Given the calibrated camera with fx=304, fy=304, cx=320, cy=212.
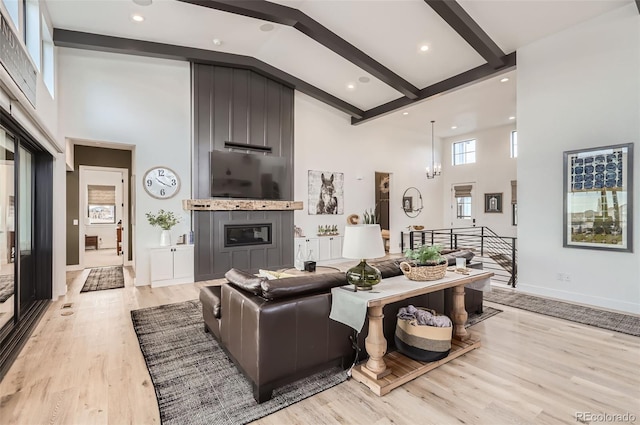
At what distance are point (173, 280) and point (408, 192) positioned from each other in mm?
7207

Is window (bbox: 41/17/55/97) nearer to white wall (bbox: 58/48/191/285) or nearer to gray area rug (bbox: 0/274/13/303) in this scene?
white wall (bbox: 58/48/191/285)

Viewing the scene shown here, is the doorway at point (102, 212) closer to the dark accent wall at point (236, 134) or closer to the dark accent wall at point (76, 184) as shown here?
the dark accent wall at point (76, 184)

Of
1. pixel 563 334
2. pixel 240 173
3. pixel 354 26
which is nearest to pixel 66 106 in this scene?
pixel 240 173

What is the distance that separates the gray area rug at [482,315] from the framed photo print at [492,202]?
6.29 m

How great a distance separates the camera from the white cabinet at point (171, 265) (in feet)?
17.2

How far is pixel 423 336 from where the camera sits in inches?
95.7

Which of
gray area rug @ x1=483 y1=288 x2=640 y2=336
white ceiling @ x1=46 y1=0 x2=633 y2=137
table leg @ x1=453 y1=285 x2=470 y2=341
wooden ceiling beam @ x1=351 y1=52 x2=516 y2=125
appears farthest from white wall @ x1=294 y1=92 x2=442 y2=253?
table leg @ x1=453 y1=285 x2=470 y2=341

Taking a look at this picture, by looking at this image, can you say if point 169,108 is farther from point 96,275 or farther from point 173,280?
point 96,275

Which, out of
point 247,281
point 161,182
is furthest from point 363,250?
point 161,182

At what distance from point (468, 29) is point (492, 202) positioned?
651cm

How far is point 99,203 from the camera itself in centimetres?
973

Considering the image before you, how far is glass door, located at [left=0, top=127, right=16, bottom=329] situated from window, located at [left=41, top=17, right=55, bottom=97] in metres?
1.75

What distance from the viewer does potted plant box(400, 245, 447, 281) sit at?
2.64 metres

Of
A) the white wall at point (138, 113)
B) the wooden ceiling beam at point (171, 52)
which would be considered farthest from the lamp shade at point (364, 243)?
the wooden ceiling beam at point (171, 52)
